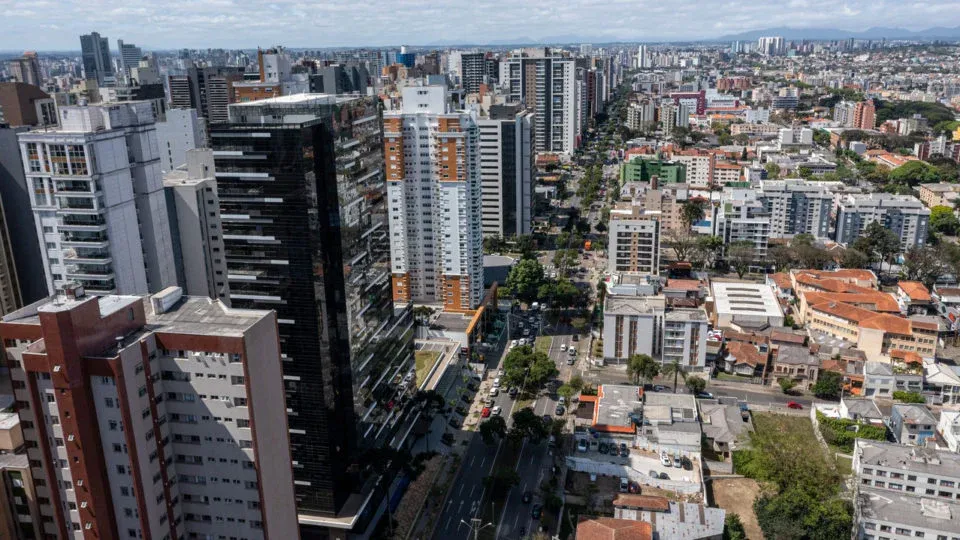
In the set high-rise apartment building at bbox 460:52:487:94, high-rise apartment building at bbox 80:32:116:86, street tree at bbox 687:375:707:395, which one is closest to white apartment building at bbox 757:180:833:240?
street tree at bbox 687:375:707:395

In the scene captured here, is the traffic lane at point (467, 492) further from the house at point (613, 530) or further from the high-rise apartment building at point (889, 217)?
the high-rise apartment building at point (889, 217)

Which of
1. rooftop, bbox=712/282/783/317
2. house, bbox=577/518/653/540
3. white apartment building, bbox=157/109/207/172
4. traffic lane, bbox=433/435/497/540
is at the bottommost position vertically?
traffic lane, bbox=433/435/497/540

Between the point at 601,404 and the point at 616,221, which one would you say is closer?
the point at 601,404

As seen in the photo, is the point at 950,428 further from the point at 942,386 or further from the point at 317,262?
the point at 317,262

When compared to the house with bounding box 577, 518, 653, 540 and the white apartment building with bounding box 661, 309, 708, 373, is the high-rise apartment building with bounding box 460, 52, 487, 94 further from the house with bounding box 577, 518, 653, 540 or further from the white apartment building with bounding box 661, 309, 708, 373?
the house with bounding box 577, 518, 653, 540

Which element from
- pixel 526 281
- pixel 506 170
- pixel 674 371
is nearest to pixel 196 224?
pixel 526 281

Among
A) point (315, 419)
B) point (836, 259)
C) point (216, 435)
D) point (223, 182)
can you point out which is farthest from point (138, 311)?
point (836, 259)

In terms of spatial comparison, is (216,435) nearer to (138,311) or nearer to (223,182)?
(138,311)
